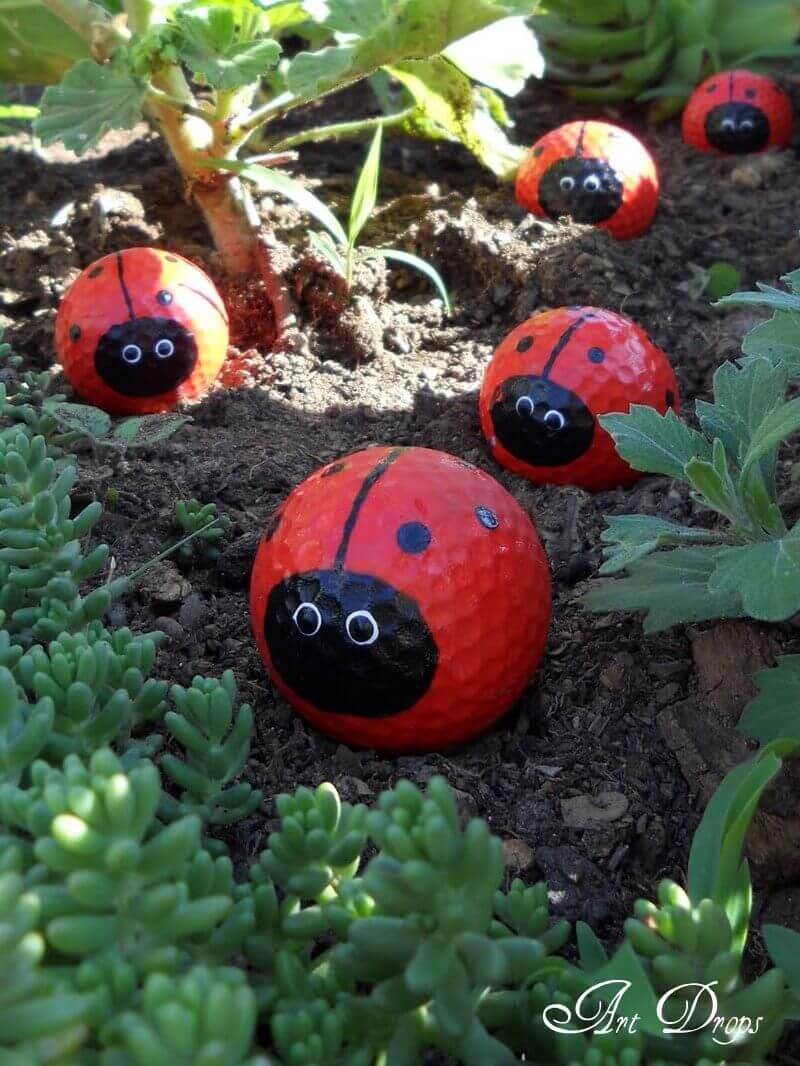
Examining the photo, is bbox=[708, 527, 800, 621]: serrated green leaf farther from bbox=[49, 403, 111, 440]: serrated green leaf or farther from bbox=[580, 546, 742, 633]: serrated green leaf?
bbox=[49, 403, 111, 440]: serrated green leaf

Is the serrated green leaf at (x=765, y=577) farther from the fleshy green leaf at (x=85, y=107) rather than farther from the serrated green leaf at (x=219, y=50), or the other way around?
the fleshy green leaf at (x=85, y=107)

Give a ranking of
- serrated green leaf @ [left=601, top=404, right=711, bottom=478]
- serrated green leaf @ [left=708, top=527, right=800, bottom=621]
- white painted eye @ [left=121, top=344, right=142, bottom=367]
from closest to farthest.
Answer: serrated green leaf @ [left=708, top=527, right=800, bottom=621] < serrated green leaf @ [left=601, top=404, right=711, bottom=478] < white painted eye @ [left=121, top=344, right=142, bottom=367]

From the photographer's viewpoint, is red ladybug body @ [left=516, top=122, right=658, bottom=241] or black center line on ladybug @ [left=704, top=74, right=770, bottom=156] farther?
black center line on ladybug @ [left=704, top=74, right=770, bottom=156]

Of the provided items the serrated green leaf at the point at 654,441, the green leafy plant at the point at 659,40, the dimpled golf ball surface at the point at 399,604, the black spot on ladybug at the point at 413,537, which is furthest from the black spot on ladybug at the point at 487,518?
the green leafy plant at the point at 659,40

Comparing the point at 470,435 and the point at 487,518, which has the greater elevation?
the point at 487,518

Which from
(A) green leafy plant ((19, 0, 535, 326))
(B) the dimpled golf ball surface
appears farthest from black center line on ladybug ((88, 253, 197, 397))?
(B) the dimpled golf ball surface

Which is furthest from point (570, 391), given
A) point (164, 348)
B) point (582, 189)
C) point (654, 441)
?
point (582, 189)

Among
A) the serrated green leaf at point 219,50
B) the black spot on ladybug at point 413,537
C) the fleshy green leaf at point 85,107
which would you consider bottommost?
the black spot on ladybug at point 413,537

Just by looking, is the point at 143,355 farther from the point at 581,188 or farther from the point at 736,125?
the point at 736,125
